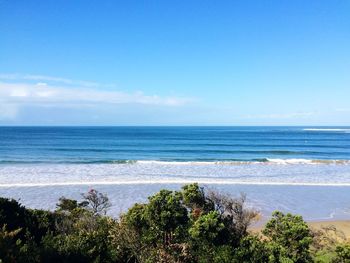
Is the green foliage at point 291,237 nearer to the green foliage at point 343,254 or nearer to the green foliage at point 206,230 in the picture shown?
the green foliage at point 343,254

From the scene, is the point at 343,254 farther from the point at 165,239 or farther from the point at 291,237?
the point at 165,239

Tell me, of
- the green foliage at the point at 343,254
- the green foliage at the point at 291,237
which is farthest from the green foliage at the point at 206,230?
the green foliage at the point at 343,254

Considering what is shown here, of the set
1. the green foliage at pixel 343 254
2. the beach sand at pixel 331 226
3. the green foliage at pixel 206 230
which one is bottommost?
the beach sand at pixel 331 226

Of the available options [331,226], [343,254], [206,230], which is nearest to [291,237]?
[343,254]

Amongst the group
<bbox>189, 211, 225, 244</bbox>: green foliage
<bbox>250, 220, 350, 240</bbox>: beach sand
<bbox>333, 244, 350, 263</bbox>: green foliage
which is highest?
<bbox>189, 211, 225, 244</bbox>: green foliage

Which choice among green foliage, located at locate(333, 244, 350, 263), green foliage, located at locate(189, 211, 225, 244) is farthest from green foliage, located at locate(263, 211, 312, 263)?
green foliage, located at locate(189, 211, 225, 244)

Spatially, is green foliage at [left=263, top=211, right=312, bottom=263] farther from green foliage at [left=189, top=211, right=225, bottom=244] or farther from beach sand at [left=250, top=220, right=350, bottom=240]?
beach sand at [left=250, top=220, right=350, bottom=240]

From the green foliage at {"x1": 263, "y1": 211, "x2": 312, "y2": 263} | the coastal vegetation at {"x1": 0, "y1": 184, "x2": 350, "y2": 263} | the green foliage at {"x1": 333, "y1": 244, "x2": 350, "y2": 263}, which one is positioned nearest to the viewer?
the coastal vegetation at {"x1": 0, "y1": 184, "x2": 350, "y2": 263}

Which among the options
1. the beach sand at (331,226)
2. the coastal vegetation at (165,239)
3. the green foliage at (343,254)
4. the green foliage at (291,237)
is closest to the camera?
the coastal vegetation at (165,239)

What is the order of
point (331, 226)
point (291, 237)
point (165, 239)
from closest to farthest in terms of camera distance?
point (165, 239) → point (291, 237) → point (331, 226)

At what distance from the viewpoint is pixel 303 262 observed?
24.7 ft

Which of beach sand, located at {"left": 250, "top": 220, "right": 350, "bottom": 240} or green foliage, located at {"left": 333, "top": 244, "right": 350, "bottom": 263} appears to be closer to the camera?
green foliage, located at {"left": 333, "top": 244, "right": 350, "bottom": 263}

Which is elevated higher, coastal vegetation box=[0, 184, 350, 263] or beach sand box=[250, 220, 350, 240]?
coastal vegetation box=[0, 184, 350, 263]

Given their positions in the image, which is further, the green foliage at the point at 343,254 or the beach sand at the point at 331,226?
the beach sand at the point at 331,226
